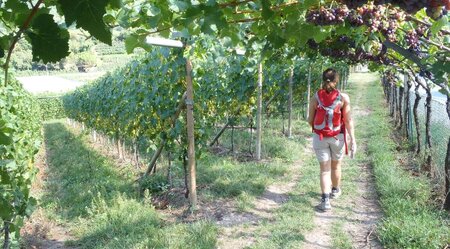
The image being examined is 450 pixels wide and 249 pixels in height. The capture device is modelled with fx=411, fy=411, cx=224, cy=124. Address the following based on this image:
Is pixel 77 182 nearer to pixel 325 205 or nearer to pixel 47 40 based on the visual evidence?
pixel 325 205

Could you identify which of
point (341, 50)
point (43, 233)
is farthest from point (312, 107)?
point (43, 233)

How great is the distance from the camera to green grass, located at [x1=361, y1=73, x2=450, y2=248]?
3750mm

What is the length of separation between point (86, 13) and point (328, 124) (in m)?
4.17

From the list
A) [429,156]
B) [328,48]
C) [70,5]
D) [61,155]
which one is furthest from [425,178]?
[61,155]

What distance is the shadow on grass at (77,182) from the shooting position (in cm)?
581

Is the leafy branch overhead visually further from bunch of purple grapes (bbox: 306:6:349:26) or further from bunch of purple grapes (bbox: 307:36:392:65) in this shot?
bunch of purple grapes (bbox: 307:36:392:65)

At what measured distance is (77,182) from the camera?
298 inches

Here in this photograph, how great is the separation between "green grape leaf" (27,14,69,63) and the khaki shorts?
413 centimetres

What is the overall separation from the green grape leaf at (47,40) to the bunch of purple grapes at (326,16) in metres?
1.36

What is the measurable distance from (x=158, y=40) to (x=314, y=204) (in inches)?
108

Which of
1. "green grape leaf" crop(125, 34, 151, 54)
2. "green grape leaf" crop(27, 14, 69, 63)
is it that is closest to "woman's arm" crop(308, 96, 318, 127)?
"green grape leaf" crop(125, 34, 151, 54)

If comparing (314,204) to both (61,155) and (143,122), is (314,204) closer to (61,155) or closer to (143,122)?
(143,122)

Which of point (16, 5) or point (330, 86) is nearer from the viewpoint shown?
point (16, 5)

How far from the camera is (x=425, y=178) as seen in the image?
18.1 feet
